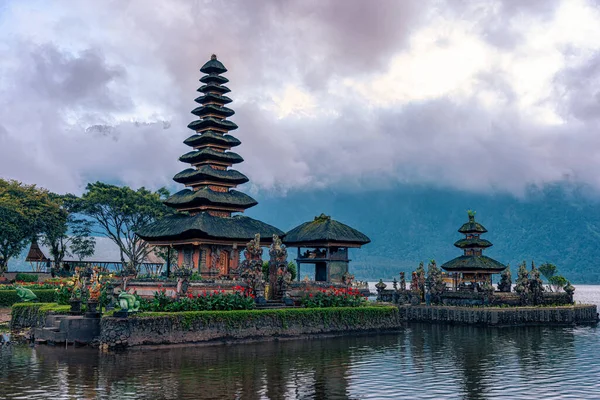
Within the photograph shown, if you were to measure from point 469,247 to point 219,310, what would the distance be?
40816 mm

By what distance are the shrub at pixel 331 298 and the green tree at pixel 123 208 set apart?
4274cm

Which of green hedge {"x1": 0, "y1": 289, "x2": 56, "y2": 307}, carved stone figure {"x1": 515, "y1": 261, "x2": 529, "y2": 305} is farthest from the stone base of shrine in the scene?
green hedge {"x1": 0, "y1": 289, "x2": 56, "y2": 307}

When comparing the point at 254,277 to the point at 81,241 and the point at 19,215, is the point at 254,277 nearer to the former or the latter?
the point at 19,215

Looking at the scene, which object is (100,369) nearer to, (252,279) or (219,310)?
(219,310)

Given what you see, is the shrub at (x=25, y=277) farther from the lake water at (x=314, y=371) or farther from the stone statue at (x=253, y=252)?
the stone statue at (x=253, y=252)

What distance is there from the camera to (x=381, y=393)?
24.5 metres

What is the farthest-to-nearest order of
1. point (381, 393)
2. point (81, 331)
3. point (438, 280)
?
point (438, 280) < point (81, 331) < point (381, 393)

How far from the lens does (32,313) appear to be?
46344 mm

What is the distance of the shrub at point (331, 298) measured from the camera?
148ft

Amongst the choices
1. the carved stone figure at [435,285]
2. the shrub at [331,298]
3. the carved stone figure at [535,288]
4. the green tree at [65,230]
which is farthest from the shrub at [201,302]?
the green tree at [65,230]

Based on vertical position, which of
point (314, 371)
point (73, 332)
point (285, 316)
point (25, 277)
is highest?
point (25, 277)

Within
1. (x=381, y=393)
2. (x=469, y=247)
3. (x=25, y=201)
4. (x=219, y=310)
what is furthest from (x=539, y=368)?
(x=25, y=201)

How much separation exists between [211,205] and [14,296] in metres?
19.6

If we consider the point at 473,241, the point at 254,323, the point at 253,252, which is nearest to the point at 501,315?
the point at 473,241
